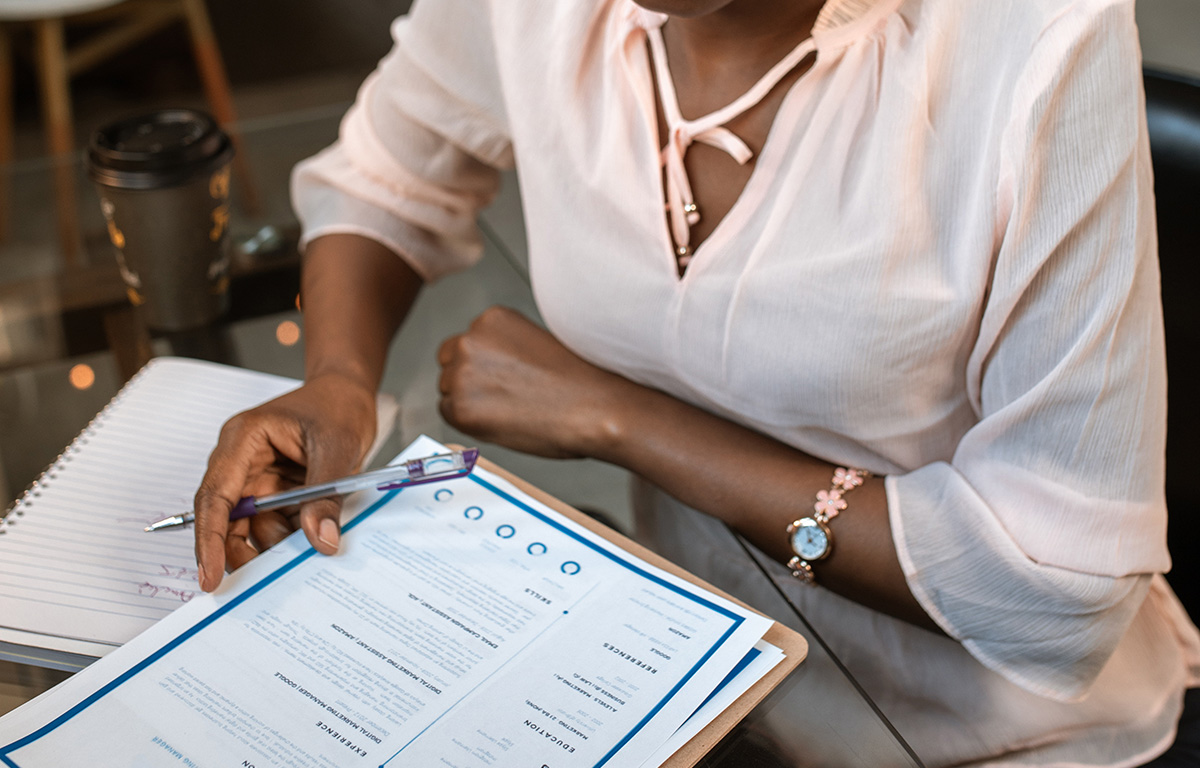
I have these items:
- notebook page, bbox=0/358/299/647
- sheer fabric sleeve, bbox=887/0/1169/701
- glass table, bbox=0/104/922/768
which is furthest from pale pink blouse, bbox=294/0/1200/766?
notebook page, bbox=0/358/299/647

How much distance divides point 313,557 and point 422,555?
71 mm

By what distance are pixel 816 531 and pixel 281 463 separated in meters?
0.40

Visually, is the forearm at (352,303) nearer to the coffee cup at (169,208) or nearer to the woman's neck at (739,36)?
the coffee cup at (169,208)

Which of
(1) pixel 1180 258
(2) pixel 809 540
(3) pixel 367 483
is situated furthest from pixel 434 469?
(1) pixel 1180 258

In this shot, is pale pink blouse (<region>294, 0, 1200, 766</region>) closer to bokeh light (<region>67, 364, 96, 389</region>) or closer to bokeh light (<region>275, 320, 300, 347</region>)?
bokeh light (<region>275, 320, 300, 347</region>)

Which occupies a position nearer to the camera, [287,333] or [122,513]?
[122,513]

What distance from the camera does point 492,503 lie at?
0.70 meters

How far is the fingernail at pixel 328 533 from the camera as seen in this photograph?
0.64 m

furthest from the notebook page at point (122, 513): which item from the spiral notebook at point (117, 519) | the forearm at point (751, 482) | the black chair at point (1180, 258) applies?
the black chair at point (1180, 258)

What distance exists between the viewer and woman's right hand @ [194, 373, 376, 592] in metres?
0.65

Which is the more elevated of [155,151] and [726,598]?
[155,151]

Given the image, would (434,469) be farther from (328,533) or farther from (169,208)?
(169,208)

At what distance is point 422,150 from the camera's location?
99 centimetres

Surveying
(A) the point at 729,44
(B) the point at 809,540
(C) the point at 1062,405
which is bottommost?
(B) the point at 809,540
